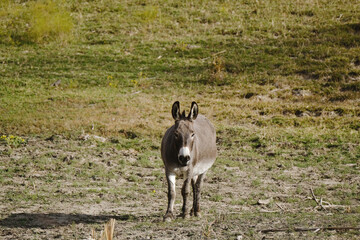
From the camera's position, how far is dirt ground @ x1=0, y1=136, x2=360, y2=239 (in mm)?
7152

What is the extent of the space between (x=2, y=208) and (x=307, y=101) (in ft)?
43.2

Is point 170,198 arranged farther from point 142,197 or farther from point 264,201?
point 264,201

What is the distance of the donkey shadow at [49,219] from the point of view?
7793mm

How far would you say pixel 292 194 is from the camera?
1015cm

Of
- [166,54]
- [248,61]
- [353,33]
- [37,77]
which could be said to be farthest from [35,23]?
[353,33]

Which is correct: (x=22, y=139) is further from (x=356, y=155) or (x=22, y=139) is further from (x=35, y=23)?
(x=35, y=23)

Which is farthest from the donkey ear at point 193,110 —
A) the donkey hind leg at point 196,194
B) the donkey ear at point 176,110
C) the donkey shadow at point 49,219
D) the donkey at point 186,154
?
the donkey shadow at point 49,219

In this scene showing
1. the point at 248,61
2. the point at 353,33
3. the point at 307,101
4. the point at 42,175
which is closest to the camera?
the point at 42,175

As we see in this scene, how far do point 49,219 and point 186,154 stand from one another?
253 centimetres

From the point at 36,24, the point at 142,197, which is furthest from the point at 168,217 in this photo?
the point at 36,24

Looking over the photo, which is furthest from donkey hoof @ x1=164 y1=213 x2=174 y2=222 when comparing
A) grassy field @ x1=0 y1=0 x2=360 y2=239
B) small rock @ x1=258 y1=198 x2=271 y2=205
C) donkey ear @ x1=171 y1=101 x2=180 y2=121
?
small rock @ x1=258 y1=198 x2=271 y2=205

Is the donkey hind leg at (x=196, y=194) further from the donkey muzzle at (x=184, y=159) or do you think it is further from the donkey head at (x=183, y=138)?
the donkey muzzle at (x=184, y=159)

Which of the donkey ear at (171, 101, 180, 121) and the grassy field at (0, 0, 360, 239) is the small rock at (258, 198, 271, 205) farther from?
the donkey ear at (171, 101, 180, 121)

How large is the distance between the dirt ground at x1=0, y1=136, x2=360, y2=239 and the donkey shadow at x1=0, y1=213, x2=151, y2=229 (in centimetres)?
2
